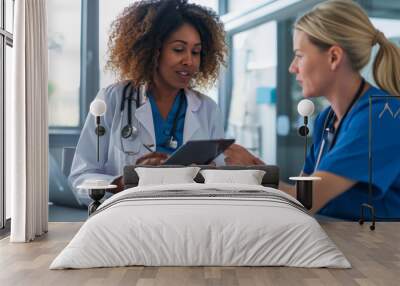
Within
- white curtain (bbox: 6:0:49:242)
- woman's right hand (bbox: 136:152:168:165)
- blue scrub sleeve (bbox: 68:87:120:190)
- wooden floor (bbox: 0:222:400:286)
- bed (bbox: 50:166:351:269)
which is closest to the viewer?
wooden floor (bbox: 0:222:400:286)

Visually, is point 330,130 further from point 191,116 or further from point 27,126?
point 27,126

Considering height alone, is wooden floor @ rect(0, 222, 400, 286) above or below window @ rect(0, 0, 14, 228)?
below

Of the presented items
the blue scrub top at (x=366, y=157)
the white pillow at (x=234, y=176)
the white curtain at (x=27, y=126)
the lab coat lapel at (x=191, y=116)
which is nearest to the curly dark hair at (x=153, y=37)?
the lab coat lapel at (x=191, y=116)

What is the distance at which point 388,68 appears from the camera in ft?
21.8

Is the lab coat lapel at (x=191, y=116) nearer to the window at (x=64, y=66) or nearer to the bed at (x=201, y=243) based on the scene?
the window at (x=64, y=66)

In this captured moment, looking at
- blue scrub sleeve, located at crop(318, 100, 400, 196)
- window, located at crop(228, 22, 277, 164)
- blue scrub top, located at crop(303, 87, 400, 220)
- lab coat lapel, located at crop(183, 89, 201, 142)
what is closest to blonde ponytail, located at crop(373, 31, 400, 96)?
blue scrub top, located at crop(303, 87, 400, 220)

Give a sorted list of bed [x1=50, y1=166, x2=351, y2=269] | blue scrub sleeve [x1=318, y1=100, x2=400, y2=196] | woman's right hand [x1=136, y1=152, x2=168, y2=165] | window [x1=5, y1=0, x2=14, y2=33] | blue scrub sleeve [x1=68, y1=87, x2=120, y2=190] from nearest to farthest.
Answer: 1. bed [x1=50, y1=166, x2=351, y2=269]
2. window [x1=5, y1=0, x2=14, y2=33]
3. blue scrub sleeve [x1=318, y1=100, x2=400, y2=196]
4. woman's right hand [x1=136, y1=152, x2=168, y2=165]
5. blue scrub sleeve [x1=68, y1=87, x2=120, y2=190]

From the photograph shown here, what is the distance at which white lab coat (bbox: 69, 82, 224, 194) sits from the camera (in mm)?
6617

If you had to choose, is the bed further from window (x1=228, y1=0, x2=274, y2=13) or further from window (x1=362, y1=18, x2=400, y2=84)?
window (x1=228, y1=0, x2=274, y2=13)

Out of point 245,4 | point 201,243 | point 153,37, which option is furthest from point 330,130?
point 201,243

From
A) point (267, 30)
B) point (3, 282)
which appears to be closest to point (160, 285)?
point (3, 282)

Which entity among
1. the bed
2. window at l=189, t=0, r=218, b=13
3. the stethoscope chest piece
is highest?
window at l=189, t=0, r=218, b=13

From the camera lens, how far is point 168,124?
21.7ft

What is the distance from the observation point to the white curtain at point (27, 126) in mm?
5410
